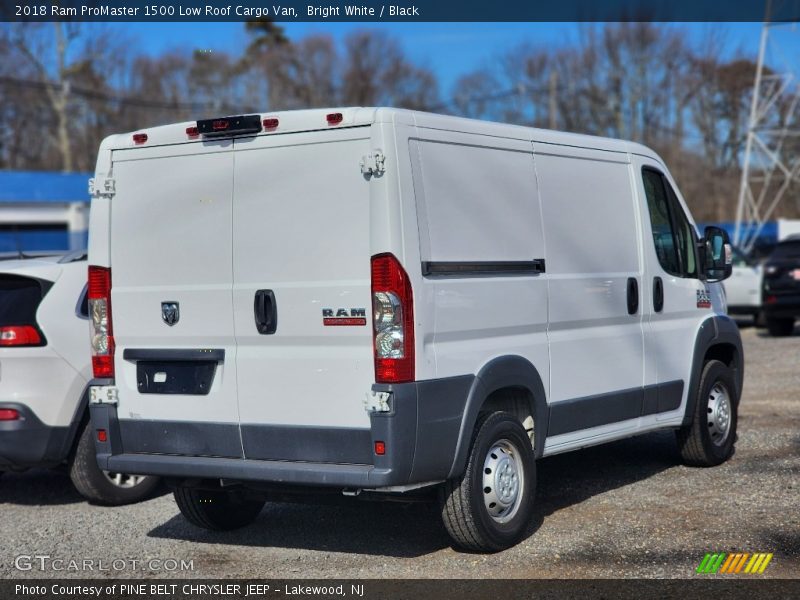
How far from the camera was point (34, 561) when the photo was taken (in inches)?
258

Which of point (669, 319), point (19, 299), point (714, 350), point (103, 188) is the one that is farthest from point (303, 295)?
point (714, 350)

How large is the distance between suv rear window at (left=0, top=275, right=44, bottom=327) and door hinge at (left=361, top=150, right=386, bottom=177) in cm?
317

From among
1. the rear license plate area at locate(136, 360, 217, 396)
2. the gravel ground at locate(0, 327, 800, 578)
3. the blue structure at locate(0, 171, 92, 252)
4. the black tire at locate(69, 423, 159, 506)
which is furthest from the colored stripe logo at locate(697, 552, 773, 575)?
the blue structure at locate(0, 171, 92, 252)

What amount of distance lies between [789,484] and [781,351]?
31.7 feet

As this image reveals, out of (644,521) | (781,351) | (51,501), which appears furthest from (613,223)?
(781,351)

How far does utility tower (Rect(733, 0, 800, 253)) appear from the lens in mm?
31298

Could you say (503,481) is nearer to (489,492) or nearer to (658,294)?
(489,492)

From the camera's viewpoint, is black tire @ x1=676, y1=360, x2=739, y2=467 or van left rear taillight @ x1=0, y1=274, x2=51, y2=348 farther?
black tire @ x1=676, y1=360, x2=739, y2=467

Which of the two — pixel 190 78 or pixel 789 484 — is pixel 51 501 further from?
pixel 190 78

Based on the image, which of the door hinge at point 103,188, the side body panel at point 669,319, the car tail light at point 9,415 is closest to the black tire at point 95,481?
the car tail light at point 9,415

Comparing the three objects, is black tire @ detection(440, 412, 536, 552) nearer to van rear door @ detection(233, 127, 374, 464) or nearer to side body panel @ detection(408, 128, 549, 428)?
side body panel @ detection(408, 128, 549, 428)

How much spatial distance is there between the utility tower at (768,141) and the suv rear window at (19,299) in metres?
22.2

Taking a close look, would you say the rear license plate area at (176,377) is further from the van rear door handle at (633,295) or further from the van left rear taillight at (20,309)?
the van rear door handle at (633,295)

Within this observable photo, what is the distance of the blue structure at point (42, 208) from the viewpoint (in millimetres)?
33438
